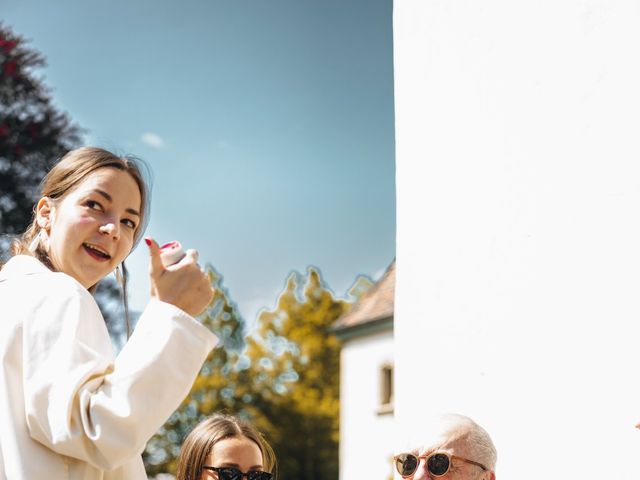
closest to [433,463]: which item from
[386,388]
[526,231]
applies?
[526,231]

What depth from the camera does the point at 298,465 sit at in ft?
115

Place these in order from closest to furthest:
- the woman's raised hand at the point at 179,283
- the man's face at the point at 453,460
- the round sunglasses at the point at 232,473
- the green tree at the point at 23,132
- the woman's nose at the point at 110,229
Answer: the woman's raised hand at the point at 179,283, the woman's nose at the point at 110,229, the man's face at the point at 453,460, the round sunglasses at the point at 232,473, the green tree at the point at 23,132

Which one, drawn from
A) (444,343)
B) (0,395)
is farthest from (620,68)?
(0,395)

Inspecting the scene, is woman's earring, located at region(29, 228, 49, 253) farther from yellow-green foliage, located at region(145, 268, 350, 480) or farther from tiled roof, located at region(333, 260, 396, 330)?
yellow-green foliage, located at region(145, 268, 350, 480)

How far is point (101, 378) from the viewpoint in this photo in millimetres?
1445

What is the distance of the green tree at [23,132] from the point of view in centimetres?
1321

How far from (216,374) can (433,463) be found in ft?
98.8

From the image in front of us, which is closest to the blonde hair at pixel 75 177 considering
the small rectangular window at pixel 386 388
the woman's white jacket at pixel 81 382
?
the woman's white jacket at pixel 81 382

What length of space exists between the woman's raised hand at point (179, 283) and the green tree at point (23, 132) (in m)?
12.0

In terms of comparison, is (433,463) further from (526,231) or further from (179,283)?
(179,283)

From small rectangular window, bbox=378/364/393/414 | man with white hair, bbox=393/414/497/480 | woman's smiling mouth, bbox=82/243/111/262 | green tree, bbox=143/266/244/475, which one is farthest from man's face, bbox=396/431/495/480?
green tree, bbox=143/266/244/475

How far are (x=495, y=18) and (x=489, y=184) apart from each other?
74 centimetres

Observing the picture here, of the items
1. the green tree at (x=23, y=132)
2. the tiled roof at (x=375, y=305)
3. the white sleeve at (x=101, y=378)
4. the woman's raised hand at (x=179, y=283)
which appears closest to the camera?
the white sleeve at (x=101, y=378)

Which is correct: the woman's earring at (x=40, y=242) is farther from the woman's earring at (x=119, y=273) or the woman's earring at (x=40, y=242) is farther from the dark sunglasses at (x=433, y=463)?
the dark sunglasses at (x=433, y=463)
